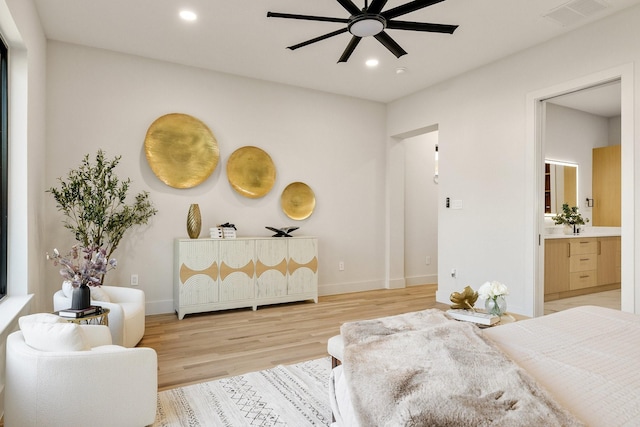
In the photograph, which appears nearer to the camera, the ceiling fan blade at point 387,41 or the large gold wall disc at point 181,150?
the ceiling fan blade at point 387,41

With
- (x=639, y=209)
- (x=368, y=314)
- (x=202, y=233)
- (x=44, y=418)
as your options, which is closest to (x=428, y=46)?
(x=639, y=209)

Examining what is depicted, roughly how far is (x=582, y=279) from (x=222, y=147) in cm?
508

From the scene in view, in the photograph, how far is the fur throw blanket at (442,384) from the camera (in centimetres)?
95

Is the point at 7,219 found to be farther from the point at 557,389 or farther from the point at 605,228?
the point at 605,228

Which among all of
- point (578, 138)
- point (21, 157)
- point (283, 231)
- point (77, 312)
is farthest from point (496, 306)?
point (578, 138)

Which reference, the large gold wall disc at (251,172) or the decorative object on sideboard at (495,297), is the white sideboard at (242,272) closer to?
the large gold wall disc at (251,172)

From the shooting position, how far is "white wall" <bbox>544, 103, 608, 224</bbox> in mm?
5371

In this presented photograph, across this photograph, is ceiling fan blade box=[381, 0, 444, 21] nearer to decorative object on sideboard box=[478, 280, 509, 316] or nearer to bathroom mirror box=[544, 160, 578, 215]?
decorative object on sideboard box=[478, 280, 509, 316]

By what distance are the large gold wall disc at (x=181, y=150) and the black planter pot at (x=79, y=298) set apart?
2.08 metres

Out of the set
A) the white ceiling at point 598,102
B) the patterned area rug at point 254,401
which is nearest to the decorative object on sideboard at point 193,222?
the patterned area rug at point 254,401

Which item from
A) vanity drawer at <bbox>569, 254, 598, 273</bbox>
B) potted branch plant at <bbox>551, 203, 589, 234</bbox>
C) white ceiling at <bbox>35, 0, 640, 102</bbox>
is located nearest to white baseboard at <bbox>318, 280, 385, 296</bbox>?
vanity drawer at <bbox>569, 254, 598, 273</bbox>

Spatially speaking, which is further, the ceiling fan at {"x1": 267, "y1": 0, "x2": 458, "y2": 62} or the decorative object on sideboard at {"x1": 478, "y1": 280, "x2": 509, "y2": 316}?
the ceiling fan at {"x1": 267, "y1": 0, "x2": 458, "y2": 62}

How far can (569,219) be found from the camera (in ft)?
17.4

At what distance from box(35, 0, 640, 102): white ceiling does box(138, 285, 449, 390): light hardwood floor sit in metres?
2.86
